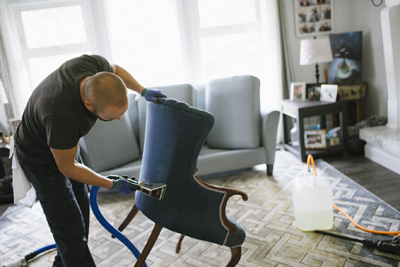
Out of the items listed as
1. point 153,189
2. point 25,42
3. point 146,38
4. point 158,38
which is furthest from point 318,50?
point 25,42

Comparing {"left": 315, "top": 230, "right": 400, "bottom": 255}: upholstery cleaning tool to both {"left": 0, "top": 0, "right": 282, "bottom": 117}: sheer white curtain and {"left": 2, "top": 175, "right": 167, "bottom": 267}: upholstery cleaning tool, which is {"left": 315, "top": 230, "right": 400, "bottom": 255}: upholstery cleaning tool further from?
{"left": 0, "top": 0, "right": 282, "bottom": 117}: sheer white curtain

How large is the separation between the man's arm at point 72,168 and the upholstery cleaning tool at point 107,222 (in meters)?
0.16

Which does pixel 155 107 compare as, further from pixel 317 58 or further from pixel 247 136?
pixel 317 58

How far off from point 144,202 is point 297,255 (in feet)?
2.97

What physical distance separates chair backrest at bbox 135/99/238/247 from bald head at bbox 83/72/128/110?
0.77 ft

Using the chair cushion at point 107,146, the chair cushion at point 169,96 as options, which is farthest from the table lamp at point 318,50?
the chair cushion at point 107,146

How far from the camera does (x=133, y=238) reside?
225 cm

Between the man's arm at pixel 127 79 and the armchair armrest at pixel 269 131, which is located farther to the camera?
the armchair armrest at pixel 269 131

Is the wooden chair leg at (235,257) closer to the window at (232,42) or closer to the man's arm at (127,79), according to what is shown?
the man's arm at (127,79)

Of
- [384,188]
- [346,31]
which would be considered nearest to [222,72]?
[346,31]

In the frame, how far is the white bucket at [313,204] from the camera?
2025mm

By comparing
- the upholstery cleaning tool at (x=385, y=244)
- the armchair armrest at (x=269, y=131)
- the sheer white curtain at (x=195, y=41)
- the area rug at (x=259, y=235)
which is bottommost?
the area rug at (x=259, y=235)

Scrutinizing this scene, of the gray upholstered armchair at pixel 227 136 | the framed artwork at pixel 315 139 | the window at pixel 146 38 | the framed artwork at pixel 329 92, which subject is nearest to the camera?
the gray upholstered armchair at pixel 227 136

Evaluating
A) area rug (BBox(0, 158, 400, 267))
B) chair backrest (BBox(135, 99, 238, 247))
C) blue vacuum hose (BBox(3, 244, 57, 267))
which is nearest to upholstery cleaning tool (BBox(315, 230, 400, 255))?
area rug (BBox(0, 158, 400, 267))
